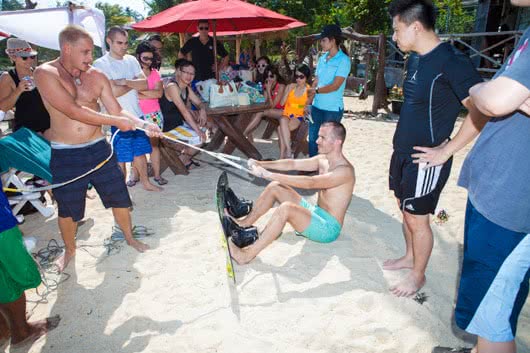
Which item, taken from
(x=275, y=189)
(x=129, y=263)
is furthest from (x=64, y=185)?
(x=275, y=189)

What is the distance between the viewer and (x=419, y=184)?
2.32 meters

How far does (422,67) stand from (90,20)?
22.2ft

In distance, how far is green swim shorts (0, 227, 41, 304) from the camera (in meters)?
2.04

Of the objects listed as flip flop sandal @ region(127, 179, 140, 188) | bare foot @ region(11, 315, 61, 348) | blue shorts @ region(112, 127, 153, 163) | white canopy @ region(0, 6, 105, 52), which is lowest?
bare foot @ region(11, 315, 61, 348)

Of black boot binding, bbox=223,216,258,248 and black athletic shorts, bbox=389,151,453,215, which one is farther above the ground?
black athletic shorts, bbox=389,151,453,215

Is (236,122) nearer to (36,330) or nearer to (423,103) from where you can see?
(423,103)

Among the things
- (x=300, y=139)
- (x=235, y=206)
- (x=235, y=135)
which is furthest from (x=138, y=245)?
(x=300, y=139)

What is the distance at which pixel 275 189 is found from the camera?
3.33 metres

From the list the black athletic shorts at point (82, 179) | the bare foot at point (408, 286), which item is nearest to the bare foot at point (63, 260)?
the black athletic shorts at point (82, 179)

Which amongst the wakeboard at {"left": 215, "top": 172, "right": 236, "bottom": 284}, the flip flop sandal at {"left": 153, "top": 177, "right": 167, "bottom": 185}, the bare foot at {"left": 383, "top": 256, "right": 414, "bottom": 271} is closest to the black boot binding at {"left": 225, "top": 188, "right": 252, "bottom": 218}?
the wakeboard at {"left": 215, "top": 172, "right": 236, "bottom": 284}

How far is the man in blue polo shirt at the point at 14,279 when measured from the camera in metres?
2.04

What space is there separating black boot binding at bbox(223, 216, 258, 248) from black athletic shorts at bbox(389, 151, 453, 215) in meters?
1.25

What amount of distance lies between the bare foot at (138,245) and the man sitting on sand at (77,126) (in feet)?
0.83

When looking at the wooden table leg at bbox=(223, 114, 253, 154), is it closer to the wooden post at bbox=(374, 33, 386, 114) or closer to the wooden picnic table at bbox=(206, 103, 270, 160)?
the wooden picnic table at bbox=(206, 103, 270, 160)
